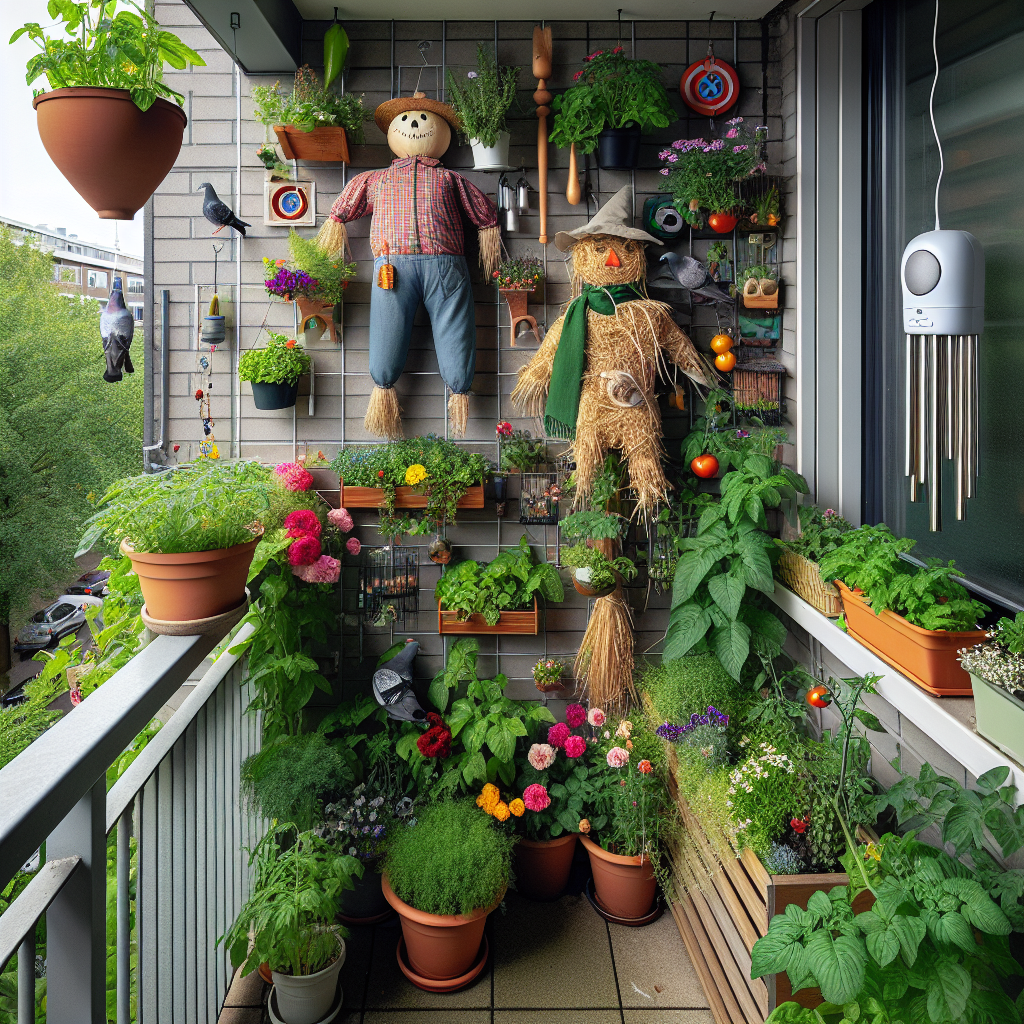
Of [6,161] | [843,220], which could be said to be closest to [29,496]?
[6,161]

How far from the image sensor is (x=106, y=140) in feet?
5.59

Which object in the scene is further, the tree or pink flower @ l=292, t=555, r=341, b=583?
the tree

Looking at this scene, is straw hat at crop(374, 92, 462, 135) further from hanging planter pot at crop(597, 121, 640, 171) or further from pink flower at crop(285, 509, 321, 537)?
pink flower at crop(285, 509, 321, 537)

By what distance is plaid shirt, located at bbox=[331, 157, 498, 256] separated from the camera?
2.87 metres

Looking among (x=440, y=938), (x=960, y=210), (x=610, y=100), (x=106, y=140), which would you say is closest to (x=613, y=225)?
(x=610, y=100)

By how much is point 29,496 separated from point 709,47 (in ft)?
19.3

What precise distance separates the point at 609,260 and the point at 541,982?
231 centimetres

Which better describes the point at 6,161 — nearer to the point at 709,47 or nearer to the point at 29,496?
the point at 709,47

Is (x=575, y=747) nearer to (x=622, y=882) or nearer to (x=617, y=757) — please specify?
(x=617, y=757)

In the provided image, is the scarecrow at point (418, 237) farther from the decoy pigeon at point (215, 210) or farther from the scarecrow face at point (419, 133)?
the decoy pigeon at point (215, 210)

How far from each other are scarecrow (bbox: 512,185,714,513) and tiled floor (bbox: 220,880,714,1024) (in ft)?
4.76

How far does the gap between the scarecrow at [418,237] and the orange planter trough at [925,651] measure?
5.23 feet

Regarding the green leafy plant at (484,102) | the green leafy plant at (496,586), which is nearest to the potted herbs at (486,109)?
the green leafy plant at (484,102)

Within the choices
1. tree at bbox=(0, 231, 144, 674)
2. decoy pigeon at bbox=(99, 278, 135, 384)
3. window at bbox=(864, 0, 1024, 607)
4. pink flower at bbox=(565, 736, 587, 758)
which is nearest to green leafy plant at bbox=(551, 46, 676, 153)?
window at bbox=(864, 0, 1024, 607)
